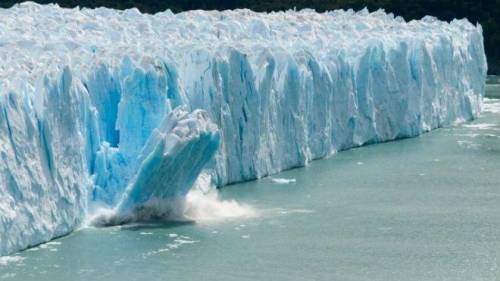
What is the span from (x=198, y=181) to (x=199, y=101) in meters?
1.26

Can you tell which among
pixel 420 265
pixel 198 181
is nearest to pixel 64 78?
pixel 198 181

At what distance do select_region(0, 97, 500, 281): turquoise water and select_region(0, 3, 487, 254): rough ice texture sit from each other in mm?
427

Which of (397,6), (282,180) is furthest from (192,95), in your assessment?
(397,6)

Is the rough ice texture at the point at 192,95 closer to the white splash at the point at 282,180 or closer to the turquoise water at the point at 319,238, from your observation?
the white splash at the point at 282,180

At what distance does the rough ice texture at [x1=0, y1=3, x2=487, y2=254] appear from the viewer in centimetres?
1362

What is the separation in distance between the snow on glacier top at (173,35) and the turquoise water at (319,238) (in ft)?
5.70

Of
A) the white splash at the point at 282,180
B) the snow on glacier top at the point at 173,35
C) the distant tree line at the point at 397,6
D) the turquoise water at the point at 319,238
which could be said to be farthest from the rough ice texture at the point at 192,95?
the distant tree line at the point at 397,6

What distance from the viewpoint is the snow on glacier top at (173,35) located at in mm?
15648

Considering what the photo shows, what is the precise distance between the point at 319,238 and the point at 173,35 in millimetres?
5787

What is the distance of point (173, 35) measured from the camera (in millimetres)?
19484

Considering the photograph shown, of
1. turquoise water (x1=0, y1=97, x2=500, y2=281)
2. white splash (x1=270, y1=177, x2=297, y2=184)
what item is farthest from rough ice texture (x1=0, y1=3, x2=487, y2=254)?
turquoise water (x1=0, y1=97, x2=500, y2=281)

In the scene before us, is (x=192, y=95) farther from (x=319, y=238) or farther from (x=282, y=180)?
(x=319, y=238)

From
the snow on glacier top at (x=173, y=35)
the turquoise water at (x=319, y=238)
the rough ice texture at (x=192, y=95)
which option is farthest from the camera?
the snow on glacier top at (x=173, y=35)

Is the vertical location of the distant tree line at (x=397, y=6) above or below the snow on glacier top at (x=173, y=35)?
above
